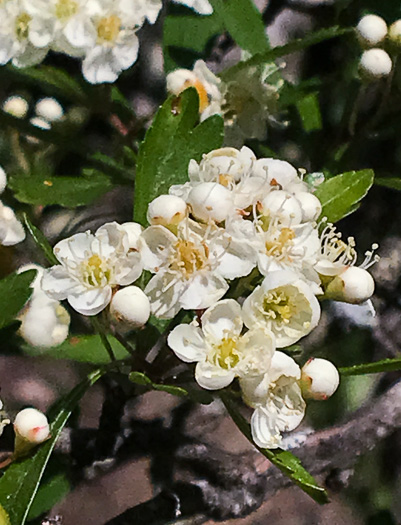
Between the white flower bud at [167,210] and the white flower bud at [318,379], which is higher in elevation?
the white flower bud at [167,210]

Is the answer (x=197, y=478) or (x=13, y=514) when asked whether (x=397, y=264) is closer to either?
(x=197, y=478)

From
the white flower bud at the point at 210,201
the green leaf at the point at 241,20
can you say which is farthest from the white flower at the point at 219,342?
the green leaf at the point at 241,20

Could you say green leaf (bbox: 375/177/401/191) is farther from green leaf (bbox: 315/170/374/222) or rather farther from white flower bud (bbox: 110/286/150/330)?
white flower bud (bbox: 110/286/150/330)

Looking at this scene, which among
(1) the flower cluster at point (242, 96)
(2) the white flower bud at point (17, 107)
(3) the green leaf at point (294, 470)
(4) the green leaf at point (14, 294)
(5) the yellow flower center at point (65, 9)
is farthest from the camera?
(2) the white flower bud at point (17, 107)

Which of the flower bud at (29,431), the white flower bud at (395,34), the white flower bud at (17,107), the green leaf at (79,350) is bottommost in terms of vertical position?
the green leaf at (79,350)

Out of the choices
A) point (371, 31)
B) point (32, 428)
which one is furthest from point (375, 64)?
point (32, 428)

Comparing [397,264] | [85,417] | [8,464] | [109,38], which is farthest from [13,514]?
[397,264]

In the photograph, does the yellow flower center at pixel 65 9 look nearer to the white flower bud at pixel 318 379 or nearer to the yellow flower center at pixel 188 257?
the yellow flower center at pixel 188 257

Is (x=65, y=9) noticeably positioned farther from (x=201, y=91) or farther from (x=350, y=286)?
(x=350, y=286)

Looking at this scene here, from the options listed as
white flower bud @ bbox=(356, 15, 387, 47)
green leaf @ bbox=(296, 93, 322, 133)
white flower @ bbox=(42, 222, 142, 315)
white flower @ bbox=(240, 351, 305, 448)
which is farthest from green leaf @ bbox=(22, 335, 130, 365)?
white flower bud @ bbox=(356, 15, 387, 47)
